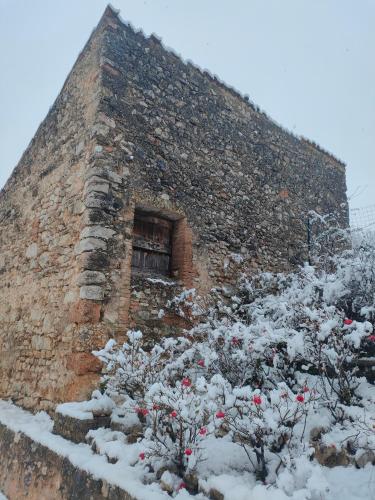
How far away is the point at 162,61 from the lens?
5871 millimetres

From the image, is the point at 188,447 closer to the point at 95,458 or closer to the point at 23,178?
the point at 95,458

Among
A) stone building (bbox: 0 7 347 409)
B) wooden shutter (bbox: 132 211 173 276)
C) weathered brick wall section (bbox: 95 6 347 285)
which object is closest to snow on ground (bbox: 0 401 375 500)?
stone building (bbox: 0 7 347 409)

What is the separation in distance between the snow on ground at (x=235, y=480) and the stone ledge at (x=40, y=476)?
0.17 ft

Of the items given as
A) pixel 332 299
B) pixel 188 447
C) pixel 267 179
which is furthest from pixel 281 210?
pixel 188 447

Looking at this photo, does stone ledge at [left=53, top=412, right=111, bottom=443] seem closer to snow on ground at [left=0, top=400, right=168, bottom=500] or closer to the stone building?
snow on ground at [left=0, top=400, right=168, bottom=500]

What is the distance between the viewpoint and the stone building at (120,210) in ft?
14.6

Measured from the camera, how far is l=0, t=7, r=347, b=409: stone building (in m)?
4.46

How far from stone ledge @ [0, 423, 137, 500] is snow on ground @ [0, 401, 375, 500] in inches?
2.1

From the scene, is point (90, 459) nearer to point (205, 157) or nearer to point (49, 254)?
point (49, 254)

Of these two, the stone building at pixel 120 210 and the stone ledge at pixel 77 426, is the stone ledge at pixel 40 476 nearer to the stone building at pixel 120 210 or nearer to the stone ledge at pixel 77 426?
the stone ledge at pixel 77 426

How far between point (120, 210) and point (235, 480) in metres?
3.24

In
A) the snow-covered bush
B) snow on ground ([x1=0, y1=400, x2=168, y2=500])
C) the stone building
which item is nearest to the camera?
snow on ground ([x1=0, y1=400, x2=168, y2=500])

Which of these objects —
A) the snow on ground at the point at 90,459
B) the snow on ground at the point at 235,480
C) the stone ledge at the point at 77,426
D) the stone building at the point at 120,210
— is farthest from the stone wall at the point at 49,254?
the snow on ground at the point at 235,480

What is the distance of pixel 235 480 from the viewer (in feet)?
7.54
